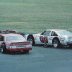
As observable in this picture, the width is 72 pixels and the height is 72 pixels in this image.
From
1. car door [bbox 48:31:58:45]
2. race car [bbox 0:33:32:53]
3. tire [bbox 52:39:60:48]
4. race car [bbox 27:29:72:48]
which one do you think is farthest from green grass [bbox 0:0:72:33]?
race car [bbox 0:33:32:53]

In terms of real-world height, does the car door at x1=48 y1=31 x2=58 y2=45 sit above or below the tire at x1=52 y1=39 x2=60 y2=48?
above

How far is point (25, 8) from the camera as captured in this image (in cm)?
5159

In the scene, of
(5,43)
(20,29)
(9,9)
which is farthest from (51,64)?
(9,9)

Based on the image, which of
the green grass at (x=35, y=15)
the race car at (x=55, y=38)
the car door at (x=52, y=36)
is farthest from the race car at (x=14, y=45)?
the green grass at (x=35, y=15)

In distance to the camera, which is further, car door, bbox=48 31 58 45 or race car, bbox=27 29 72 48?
car door, bbox=48 31 58 45

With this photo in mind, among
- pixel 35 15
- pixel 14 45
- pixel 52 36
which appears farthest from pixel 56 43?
pixel 35 15

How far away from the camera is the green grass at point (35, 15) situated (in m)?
43.7

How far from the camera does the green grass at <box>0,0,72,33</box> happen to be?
4369 cm

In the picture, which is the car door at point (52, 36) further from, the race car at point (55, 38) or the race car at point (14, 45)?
the race car at point (14, 45)

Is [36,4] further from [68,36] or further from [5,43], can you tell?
[5,43]

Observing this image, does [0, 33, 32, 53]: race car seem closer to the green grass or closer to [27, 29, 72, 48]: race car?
[27, 29, 72, 48]: race car

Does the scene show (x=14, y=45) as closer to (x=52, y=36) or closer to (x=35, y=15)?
(x=52, y=36)

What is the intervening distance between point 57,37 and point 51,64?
9.55 metres

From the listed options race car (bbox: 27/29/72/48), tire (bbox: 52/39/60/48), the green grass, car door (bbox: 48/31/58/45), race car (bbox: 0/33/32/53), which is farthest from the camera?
the green grass
